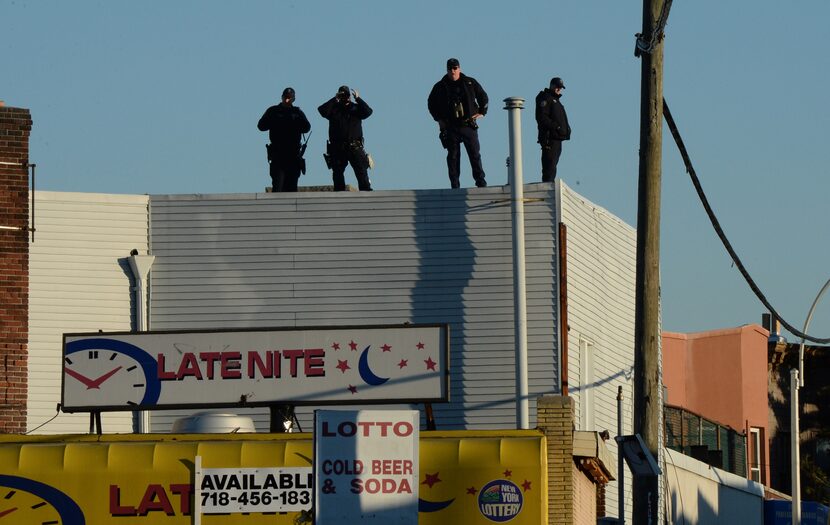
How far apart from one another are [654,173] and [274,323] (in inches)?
391

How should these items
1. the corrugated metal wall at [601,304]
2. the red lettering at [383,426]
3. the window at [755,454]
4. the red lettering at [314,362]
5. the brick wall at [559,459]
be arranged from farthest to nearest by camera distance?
the window at [755,454] → the corrugated metal wall at [601,304] → the red lettering at [314,362] → the brick wall at [559,459] → the red lettering at [383,426]

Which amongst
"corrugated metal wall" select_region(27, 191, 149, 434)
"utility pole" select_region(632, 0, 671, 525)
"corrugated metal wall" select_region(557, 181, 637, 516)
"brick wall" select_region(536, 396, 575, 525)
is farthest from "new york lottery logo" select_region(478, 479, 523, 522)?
"corrugated metal wall" select_region(27, 191, 149, 434)

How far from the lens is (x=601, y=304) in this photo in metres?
27.0

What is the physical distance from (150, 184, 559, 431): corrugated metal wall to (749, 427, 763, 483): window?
2404cm

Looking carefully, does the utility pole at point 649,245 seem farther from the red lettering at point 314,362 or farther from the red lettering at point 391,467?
the red lettering at point 314,362

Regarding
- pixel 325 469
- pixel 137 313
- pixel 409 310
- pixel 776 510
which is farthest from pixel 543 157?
pixel 776 510

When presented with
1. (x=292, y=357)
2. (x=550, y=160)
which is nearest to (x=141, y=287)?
(x=292, y=357)

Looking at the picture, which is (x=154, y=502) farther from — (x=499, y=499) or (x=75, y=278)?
(x=75, y=278)

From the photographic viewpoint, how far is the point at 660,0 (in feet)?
55.2

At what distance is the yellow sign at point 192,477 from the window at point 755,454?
2851 cm

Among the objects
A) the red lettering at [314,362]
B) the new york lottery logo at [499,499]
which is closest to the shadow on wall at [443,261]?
the red lettering at [314,362]

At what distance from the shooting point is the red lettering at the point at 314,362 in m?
21.2

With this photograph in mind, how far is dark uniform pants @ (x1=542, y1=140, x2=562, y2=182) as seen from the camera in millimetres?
25156

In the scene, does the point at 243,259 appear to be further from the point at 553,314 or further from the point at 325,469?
the point at 325,469
